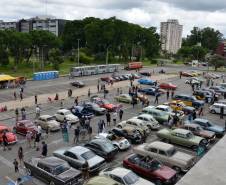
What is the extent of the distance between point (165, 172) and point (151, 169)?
2.67 feet

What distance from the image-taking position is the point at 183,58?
121 meters

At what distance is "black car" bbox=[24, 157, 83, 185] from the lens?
54.3 feet

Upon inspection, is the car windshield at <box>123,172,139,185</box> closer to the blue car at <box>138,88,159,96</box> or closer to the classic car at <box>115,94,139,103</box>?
the classic car at <box>115,94,139,103</box>

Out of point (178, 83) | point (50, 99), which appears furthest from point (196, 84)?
point (50, 99)

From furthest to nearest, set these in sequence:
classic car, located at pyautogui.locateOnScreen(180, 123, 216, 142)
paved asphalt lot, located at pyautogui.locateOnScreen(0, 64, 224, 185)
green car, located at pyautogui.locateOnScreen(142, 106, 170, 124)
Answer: green car, located at pyautogui.locateOnScreen(142, 106, 170, 124) → classic car, located at pyautogui.locateOnScreen(180, 123, 216, 142) → paved asphalt lot, located at pyautogui.locateOnScreen(0, 64, 224, 185)

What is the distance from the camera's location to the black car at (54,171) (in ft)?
54.3

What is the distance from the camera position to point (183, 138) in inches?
936

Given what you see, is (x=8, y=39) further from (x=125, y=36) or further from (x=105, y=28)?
(x=125, y=36)

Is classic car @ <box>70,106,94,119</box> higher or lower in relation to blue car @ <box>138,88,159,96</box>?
lower

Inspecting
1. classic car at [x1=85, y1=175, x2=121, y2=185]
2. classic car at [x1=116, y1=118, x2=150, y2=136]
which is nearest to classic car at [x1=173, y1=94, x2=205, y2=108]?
classic car at [x1=116, y1=118, x2=150, y2=136]

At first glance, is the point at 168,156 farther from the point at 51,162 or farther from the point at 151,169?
the point at 51,162

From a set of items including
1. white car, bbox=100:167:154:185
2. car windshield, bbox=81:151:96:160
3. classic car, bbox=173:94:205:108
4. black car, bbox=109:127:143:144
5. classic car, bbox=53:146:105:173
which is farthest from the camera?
classic car, bbox=173:94:205:108

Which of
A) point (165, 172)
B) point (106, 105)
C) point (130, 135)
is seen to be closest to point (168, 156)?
point (165, 172)

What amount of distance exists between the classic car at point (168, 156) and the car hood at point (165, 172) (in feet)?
3.65
